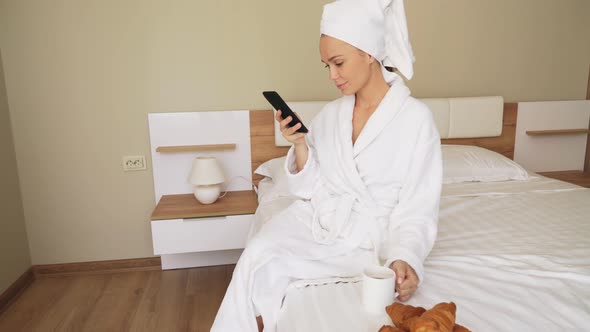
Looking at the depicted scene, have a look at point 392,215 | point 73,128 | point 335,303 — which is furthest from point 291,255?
point 73,128

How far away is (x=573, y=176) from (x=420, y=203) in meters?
2.06

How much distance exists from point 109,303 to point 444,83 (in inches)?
93.3

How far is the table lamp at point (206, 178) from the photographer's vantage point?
7.43 ft

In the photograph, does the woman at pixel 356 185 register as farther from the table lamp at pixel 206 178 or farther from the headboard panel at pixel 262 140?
the headboard panel at pixel 262 140

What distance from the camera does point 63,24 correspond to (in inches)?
88.4

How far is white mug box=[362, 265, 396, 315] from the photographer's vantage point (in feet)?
3.05

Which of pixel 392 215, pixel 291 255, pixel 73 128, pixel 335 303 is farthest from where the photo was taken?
pixel 73 128

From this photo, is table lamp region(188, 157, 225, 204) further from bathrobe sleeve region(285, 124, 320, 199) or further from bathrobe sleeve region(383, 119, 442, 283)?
bathrobe sleeve region(383, 119, 442, 283)

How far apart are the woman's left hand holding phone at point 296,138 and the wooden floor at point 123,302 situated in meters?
0.97

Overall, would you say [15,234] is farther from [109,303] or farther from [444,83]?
[444,83]

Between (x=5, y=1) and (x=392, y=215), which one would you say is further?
(x=5, y=1)

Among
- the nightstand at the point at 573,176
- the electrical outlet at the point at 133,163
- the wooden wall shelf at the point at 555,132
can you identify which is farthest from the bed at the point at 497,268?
the electrical outlet at the point at 133,163

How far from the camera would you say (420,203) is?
4.19 ft

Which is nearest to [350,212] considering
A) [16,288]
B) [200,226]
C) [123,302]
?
[200,226]
